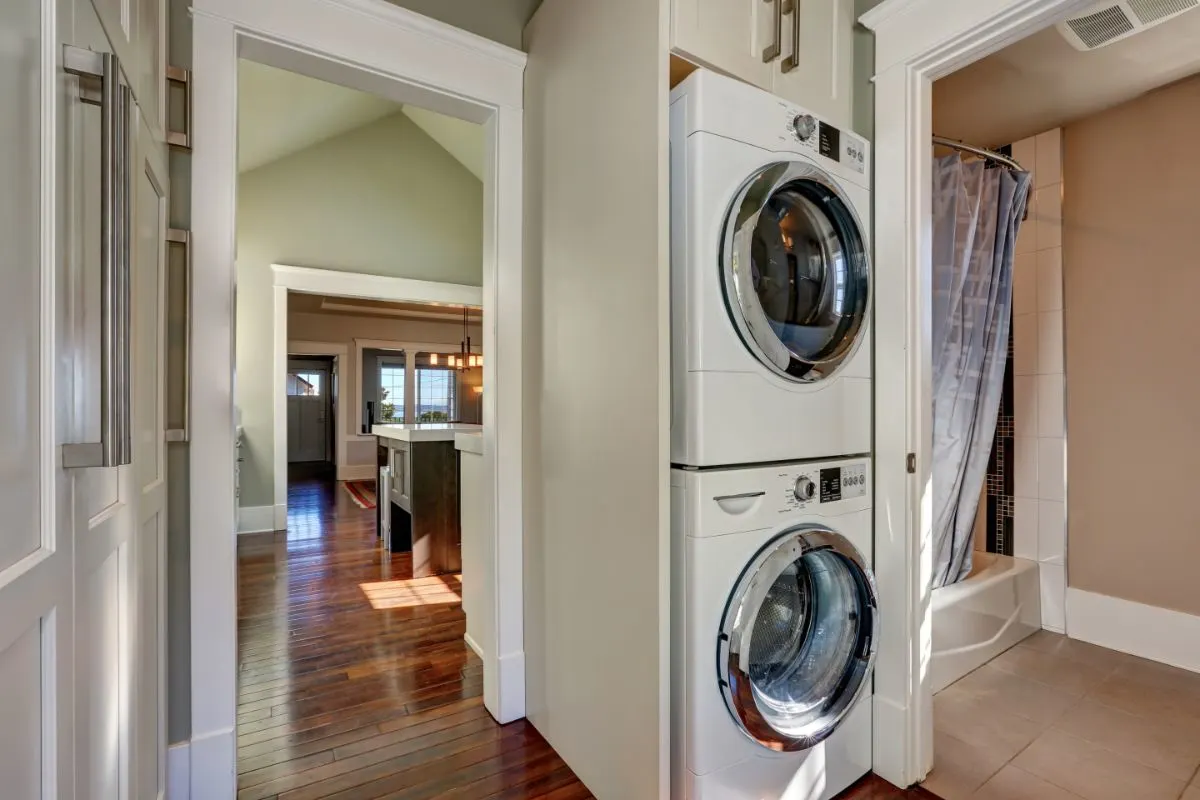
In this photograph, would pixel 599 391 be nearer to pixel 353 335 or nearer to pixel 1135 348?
pixel 1135 348

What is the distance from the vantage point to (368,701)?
6.87ft

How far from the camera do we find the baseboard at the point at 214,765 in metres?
1.49

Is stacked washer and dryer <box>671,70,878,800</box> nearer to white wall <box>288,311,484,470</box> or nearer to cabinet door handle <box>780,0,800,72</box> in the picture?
cabinet door handle <box>780,0,800,72</box>

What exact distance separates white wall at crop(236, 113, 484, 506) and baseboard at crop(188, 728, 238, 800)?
3566mm

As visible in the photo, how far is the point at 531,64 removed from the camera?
77.4 inches

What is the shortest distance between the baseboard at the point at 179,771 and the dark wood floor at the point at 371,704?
0.17 metres

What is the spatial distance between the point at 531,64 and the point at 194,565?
181 cm

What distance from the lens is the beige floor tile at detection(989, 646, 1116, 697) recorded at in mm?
2207

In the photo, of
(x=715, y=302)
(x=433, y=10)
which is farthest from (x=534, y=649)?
(x=433, y=10)

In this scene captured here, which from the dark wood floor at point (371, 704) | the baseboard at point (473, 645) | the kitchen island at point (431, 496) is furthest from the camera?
the kitchen island at point (431, 496)

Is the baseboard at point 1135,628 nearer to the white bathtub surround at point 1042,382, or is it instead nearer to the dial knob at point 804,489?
the white bathtub surround at point 1042,382

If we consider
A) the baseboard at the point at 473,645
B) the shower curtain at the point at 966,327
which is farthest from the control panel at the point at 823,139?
the baseboard at the point at 473,645

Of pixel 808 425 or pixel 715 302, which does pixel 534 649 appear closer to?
pixel 808 425

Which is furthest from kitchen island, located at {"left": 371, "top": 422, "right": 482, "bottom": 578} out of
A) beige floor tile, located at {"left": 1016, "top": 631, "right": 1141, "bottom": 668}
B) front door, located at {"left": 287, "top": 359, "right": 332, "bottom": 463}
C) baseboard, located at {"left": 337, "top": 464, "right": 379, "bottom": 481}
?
front door, located at {"left": 287, "top": 359, "right": 332, "bottom": 463}
